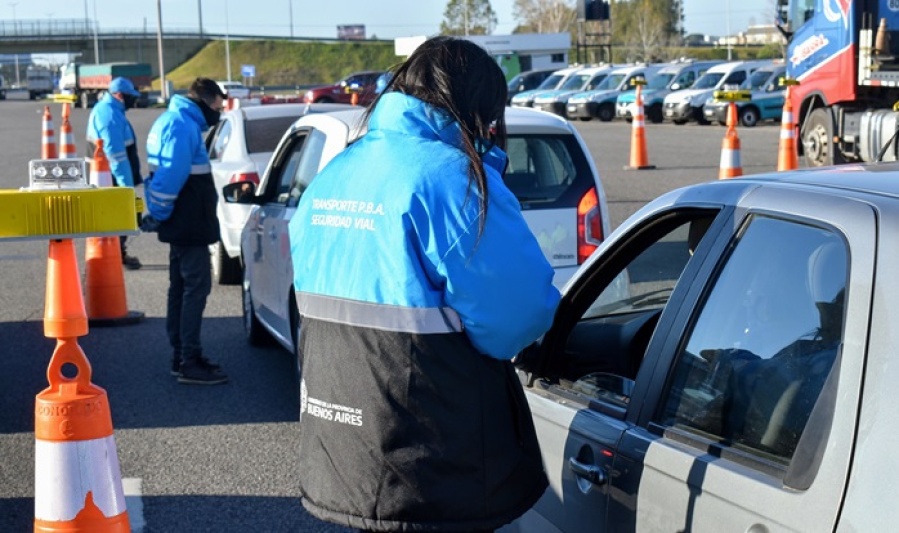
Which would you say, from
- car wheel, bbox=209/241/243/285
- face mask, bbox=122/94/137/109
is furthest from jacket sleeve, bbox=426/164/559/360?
face mask, bbox=122/94/137/109

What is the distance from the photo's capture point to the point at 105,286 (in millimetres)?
10016

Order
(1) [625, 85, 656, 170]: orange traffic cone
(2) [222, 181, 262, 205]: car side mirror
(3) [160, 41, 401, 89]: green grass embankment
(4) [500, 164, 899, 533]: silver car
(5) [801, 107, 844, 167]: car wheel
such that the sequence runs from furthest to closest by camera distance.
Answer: (3) [160, 41, 401, 89]: green grass embankment < (1) [625, 85, 656, 170]: orange traffic cone < (5) [801, 107, 844, 167]: car wheel < (2) [222, 181, 262, 205]: car side mirror < (4) [500, 164, 899, 533]: silver car

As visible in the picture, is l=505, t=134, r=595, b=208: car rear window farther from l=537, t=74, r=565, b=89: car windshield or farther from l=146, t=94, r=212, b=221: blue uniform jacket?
l=537, t=74, r=565, b=89: car windshield

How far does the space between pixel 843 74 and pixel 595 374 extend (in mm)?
15911

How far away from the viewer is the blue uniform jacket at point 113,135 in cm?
Result: 1203

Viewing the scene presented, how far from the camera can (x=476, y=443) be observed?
300 cm

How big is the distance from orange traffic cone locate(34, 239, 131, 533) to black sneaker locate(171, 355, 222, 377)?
158 inches

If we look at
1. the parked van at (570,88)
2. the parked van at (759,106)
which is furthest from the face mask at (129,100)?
the parked van at (570,88)

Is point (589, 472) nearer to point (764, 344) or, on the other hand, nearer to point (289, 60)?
point (764, 344)

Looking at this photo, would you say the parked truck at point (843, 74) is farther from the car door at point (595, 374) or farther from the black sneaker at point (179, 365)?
the car door at point (595, 374)

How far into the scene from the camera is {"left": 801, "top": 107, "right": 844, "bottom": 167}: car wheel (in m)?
19.3

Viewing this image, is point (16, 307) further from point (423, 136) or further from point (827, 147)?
point (827, 147)

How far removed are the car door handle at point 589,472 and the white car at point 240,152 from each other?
26.0ft

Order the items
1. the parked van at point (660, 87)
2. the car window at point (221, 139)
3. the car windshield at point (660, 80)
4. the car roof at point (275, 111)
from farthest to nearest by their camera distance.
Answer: the car windshield at point (660, 80) < the parked van at point (660, 87) < the car window at point (221, 139) < the car roof at point (275, 111)
